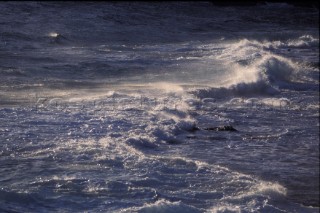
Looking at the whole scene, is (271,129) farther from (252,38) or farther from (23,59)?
(252,38)

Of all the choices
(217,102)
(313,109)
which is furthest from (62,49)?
(313,109)

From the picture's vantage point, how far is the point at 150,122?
1020cm

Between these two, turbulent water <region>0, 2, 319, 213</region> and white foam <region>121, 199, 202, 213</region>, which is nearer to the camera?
white foam <region>121, 199, 202, 213</region>

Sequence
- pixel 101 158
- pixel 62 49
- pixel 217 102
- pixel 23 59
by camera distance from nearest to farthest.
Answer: pixel 101 158 < pixel 217 102 < pixel 23 59 < pixel 62 49

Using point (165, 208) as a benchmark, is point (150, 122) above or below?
below

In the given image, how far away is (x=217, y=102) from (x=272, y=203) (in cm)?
573

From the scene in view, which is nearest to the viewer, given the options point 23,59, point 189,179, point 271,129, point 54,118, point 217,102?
point 189,179

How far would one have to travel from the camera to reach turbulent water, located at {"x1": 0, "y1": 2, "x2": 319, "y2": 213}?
6.98 m

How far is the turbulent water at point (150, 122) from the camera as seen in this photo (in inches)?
275

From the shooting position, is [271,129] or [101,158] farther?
[271,129]

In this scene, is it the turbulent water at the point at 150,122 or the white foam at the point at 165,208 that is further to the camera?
the turbulent water at the point at 150,122

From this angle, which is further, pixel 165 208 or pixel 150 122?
pixel 150 122

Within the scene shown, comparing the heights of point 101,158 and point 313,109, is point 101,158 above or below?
above

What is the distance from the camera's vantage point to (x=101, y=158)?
8.05 m
